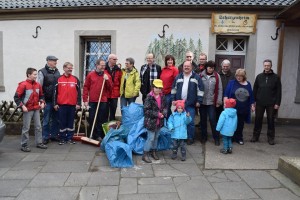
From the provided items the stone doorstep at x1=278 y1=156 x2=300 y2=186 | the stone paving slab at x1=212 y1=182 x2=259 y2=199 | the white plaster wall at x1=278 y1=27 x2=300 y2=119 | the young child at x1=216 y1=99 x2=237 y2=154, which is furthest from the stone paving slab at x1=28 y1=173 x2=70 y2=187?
the white plaster wall at x1=278 y1=27 x2=300 y2=119

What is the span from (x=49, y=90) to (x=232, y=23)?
18.5 ft

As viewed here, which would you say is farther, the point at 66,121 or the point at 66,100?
the point at 66,121

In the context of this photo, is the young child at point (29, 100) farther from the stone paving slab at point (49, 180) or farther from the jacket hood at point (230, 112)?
the jacket hood at point (230, 112)

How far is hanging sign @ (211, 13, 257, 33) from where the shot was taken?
8.85 m

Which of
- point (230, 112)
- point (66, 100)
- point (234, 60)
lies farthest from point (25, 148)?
point (234, 60)

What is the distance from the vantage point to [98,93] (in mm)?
6664

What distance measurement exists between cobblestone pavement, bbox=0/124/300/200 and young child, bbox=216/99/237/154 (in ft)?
1.92

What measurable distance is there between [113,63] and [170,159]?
2610 mm

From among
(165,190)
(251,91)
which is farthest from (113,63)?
(165,190)

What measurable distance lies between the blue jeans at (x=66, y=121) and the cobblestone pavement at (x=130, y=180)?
2.90 ft

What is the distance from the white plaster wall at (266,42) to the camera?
29.1 feet

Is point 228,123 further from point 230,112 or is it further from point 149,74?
point 149,74

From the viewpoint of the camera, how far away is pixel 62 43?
979cm

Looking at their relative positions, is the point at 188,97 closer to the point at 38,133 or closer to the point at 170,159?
the point at 170,159
